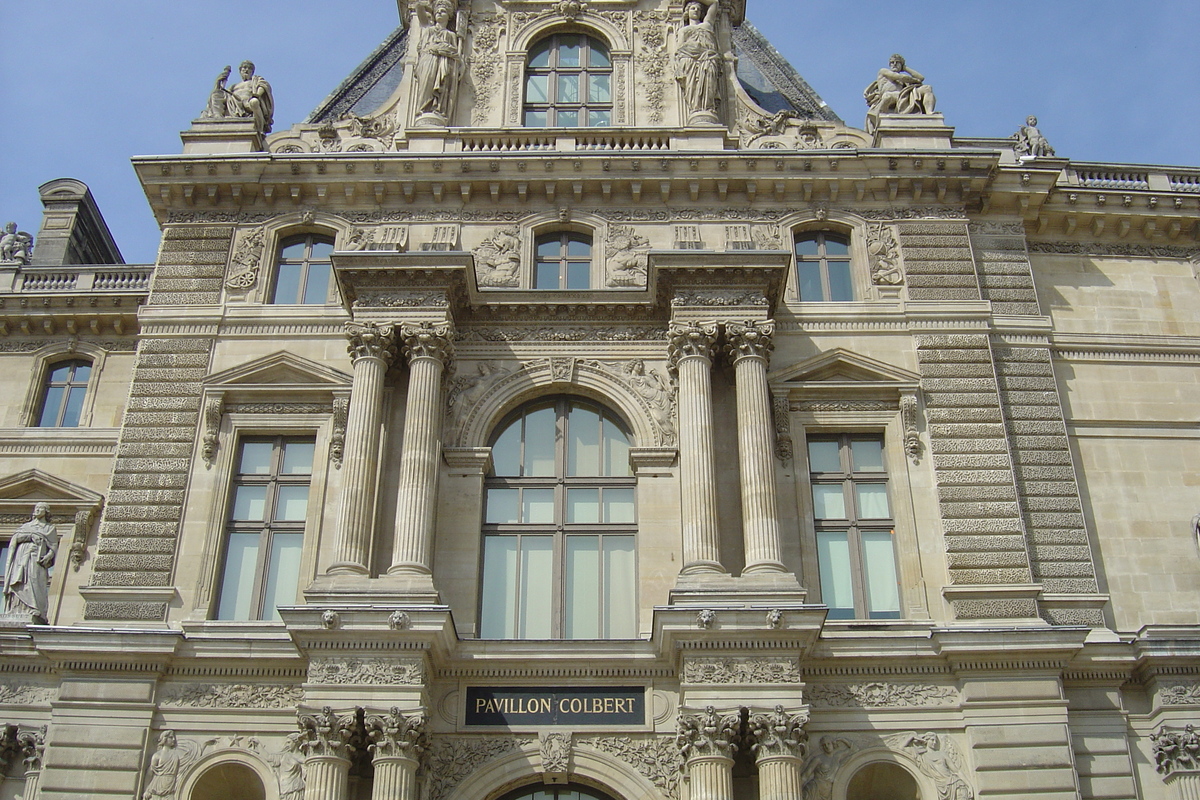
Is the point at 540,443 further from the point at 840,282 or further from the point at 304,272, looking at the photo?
the point at 840,282

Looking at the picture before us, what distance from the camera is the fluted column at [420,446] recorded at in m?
19.9

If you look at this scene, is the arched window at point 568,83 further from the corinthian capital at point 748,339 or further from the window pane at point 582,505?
the window pane at point 582,505

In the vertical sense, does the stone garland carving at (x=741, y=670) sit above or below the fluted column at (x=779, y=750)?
above

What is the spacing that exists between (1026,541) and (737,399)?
5293 mm

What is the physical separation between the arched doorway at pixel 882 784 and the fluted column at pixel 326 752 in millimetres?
7413

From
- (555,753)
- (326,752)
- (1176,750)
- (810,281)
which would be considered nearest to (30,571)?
(326,752)

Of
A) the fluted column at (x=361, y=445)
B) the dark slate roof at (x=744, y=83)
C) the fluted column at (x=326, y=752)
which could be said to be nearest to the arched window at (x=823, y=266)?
the dark slate roof at (x=744, y=83)

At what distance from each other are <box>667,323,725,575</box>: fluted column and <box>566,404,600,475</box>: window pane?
1.81m

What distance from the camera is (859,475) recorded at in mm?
21875

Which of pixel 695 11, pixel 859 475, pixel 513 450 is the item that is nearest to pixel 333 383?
pixel 513 450

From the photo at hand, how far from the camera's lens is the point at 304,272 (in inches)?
953

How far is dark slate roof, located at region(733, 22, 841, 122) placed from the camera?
27812mm

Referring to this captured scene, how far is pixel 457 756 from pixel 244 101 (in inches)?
563

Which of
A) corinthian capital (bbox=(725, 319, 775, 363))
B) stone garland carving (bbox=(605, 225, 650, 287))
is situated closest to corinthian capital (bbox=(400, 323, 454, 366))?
stone garland carving (bbox=(605, 225, 650, 287))
